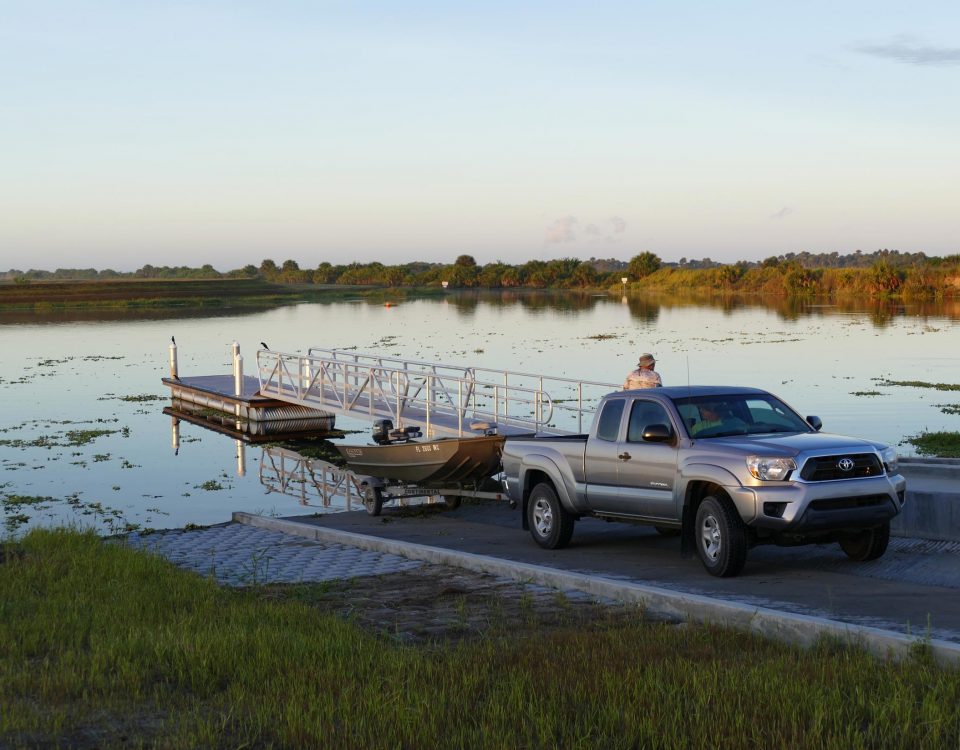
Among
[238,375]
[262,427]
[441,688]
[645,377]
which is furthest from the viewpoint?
[238,375]

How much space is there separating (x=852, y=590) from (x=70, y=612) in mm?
6663

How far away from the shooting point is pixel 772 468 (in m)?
10.8

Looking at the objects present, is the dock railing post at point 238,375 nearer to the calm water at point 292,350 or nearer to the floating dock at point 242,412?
the floating dock at point 242,412

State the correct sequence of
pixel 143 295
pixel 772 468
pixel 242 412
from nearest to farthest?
pixel 772 468, pixel 242 412, pixel 143 295

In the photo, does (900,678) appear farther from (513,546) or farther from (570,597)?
(513,546)

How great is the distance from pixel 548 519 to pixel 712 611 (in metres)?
5.13

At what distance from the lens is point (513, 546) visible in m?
14.5

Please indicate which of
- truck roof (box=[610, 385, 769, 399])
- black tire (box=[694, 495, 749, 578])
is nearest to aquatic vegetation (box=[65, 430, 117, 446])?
truck roof (box=[610, 385, 769, 399])

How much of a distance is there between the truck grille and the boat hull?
7.44 metres

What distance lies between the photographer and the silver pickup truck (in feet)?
35.5

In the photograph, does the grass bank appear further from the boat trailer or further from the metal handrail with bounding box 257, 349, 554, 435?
the boat trailer

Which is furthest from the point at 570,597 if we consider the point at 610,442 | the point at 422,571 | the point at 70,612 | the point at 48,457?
the point at 48,457

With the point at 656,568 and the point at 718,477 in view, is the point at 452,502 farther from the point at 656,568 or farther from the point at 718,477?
the point at 718,477

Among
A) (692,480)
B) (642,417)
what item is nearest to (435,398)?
(642,417)
